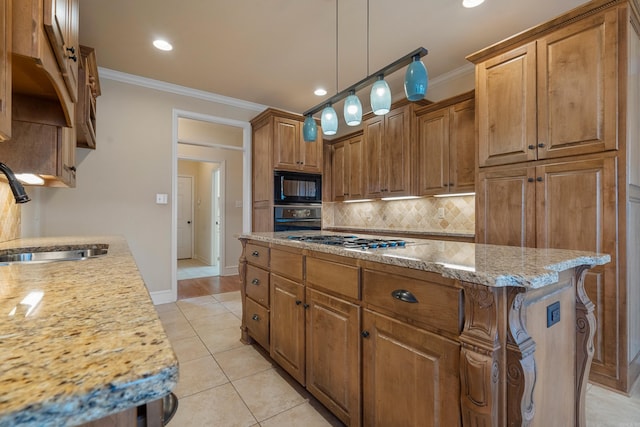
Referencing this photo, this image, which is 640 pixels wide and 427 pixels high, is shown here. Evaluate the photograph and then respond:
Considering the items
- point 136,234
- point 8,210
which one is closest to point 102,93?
point 136,234

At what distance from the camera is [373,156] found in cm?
392

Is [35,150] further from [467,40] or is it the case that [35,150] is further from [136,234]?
[467,40]

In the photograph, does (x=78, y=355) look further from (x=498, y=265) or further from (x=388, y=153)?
(x=388, y=153)

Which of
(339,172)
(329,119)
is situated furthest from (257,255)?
(339,172)

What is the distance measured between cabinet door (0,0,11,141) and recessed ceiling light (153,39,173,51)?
8.02 ft

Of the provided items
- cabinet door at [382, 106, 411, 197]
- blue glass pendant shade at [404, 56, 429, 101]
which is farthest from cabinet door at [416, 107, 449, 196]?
blue glass pendant shade at [404, 56, 429, 101]

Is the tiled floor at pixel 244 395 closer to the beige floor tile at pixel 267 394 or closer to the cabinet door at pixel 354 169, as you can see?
the beige floor tile at pixel 267 394

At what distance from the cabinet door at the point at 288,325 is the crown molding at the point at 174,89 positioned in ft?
9.71

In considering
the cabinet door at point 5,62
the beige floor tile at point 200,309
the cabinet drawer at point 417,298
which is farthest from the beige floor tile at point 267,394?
the cabinet door at point 5,62

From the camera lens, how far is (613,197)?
179 centimetres

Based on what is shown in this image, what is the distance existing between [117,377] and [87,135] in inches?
112

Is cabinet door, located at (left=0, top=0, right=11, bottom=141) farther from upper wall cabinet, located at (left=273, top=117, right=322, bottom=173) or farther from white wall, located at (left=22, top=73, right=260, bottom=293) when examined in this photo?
upper wall cabinet, located at (left=273, top=117, right=322, bottom=173)

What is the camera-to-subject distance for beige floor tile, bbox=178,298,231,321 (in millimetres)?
3145

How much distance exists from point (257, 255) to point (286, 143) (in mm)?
2164
